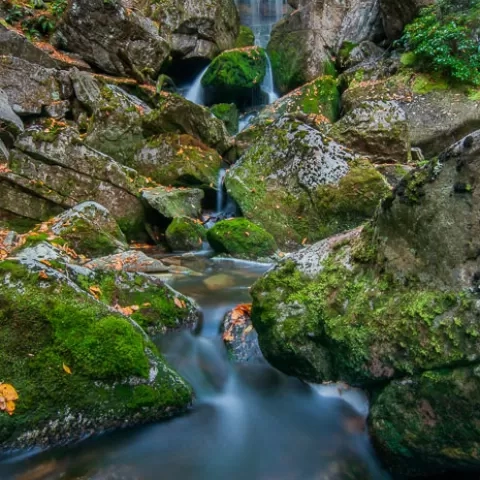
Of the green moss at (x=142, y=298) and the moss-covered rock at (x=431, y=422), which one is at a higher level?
the green moss at (x=142, y=298)

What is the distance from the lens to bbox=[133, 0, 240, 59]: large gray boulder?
16.9 meters

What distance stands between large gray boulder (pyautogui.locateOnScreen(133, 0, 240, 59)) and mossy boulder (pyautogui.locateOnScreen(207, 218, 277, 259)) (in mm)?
12137

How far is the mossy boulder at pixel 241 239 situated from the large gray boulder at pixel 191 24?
39.8 feet

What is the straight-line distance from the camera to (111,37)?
14328 millimetres

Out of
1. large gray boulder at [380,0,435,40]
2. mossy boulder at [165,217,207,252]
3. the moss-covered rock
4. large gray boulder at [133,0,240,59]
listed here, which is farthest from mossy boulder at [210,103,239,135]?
the moss-covered rock

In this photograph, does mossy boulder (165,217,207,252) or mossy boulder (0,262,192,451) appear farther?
mossy boulder (165,217,207,252)

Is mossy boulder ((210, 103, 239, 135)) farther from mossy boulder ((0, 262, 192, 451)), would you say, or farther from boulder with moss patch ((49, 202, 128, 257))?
mossy boulder ((0, 262, 192, 451))

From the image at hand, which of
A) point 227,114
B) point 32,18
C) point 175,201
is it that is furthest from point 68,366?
point 32,18

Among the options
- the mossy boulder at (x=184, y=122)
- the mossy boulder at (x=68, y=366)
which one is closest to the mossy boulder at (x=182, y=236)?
the mossy boulder at (x=184, y=122)

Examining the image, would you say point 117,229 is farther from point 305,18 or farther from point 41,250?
point 305,18

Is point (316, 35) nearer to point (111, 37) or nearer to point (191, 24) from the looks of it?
point (191, 24)

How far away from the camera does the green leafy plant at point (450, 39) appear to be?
11.5 metres

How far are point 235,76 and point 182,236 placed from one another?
9.36 metres

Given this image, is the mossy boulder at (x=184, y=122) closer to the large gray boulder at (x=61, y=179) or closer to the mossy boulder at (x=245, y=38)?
the large gray boulder at (x=61, y=179)
